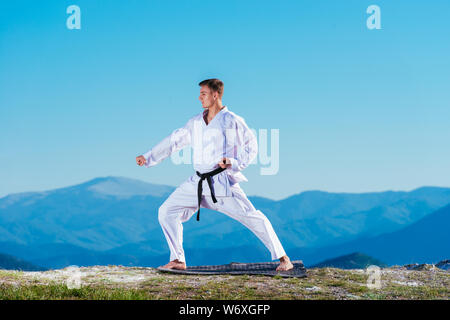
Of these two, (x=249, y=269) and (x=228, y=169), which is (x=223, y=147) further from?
(x=249, y=269)

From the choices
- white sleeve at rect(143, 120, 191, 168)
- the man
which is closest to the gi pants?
the man

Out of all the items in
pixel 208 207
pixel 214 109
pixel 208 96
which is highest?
pixel 208 96

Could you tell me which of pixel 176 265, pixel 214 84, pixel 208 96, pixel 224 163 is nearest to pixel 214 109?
pixel 208 96

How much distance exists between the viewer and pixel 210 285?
791cm

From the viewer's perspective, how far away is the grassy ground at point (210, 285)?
281 inches

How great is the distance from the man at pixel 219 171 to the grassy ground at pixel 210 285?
0.80 meters

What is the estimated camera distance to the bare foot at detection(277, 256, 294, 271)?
8883mm

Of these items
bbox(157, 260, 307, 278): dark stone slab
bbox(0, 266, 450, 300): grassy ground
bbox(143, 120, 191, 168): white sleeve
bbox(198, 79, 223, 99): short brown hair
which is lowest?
bbox(0, 266, 450, 300): grassy ground

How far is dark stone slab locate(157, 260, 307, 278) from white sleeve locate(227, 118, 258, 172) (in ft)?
5.96

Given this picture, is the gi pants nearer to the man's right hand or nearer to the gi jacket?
the gi jacket

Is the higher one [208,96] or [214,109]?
[208,96]

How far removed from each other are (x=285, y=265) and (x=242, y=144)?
6.98ft

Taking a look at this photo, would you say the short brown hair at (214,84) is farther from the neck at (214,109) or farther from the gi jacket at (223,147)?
the gi jacket at (223,147)
